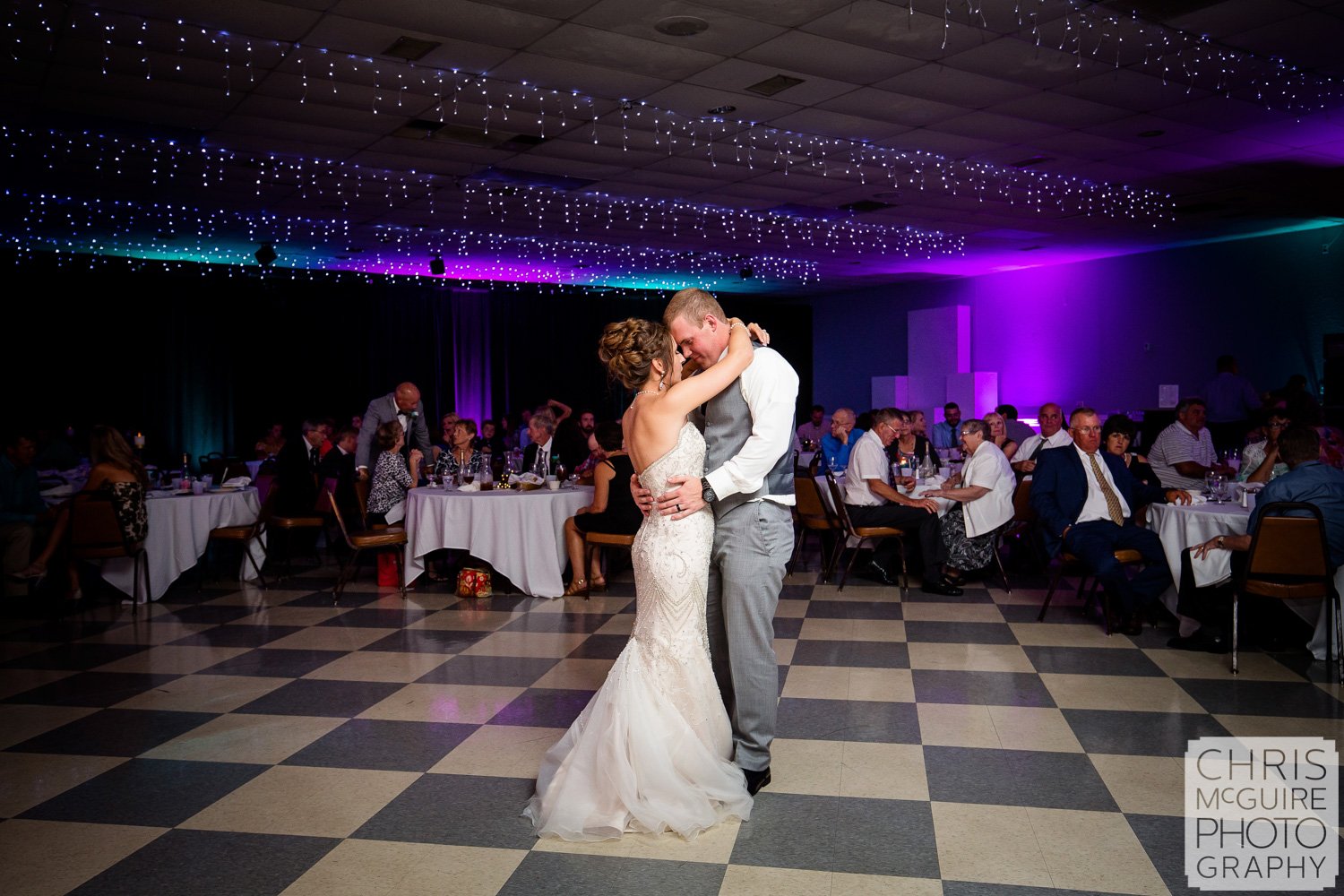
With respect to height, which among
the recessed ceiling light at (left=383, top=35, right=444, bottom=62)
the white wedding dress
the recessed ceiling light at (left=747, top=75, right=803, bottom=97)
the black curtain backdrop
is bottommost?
the white wedding dress

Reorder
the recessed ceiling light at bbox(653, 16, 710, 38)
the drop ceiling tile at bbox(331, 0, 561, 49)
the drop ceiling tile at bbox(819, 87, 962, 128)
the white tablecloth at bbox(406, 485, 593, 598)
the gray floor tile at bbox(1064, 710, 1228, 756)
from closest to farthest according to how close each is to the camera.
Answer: the gray floor tile at bbox(1064, 710, 1228, 756) < the drop ceiling tile at bbox(331, 0, 561, 49) < the recessed ceiling light at bbox(653, 16, 710, 38) < the white tablecloth at bbox(406, 485, 593, 598) < the drop ceiling tile at bbox(819, 87, 962, 128)

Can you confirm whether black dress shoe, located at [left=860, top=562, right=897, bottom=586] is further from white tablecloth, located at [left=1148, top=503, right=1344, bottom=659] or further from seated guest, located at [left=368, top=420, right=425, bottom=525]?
seated guest, located at [left=368, top=420, right=425, bottom=525]

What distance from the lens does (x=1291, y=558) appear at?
461cm

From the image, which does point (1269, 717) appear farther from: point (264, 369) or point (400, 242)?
point (264, 369)

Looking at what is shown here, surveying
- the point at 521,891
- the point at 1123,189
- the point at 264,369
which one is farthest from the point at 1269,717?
the point at 264,369

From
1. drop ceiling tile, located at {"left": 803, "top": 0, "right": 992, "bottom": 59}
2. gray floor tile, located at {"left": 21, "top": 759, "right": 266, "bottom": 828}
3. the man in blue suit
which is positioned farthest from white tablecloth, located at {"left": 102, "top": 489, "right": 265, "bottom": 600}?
the man in blue suit

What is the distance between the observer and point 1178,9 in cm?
576

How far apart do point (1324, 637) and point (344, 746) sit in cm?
462

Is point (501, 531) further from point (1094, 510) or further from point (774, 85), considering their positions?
point (1094, 510)

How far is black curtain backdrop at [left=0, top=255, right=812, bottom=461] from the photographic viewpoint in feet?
45.7

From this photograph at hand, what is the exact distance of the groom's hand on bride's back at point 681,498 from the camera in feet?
10.1

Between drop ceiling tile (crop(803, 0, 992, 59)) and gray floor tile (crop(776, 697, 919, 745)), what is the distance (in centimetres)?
379

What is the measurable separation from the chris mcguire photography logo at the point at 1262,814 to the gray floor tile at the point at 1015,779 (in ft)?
1.01

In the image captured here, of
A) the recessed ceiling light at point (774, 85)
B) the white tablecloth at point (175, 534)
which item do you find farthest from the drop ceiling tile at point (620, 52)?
the white tablecloth at point (175, 534)
